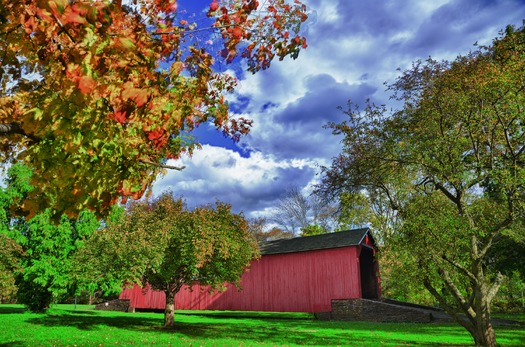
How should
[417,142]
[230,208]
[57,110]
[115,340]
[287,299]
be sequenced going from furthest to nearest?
[287,299] → [230,208] → [115,340] → [417,142] → [57,110]

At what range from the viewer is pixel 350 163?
46.6ft

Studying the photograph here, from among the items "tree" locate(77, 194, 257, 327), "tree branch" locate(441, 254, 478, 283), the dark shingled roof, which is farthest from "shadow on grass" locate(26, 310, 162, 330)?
"tree branch" locate(441, 254, 478, 283)

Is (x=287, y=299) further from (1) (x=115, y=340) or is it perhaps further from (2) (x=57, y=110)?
(2) (x=57, y=110)

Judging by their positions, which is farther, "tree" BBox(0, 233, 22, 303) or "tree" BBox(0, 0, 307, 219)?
"tree" BBox(0, 233, 22, 303)

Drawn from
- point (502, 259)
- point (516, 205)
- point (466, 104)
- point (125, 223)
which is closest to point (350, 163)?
point (466, 104)

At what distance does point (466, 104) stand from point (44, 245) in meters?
26.0

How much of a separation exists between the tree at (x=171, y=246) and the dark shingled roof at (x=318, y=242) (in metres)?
12.2

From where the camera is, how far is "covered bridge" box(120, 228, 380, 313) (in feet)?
95.2

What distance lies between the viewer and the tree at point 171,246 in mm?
16156

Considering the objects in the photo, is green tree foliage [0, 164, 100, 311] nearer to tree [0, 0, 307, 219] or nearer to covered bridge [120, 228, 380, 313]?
covered bridge [120, 228, 380, 313]

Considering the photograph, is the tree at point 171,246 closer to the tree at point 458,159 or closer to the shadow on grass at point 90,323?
the shadow on grass at point 90,323

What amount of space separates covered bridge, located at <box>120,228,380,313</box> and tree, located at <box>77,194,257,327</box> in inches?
380

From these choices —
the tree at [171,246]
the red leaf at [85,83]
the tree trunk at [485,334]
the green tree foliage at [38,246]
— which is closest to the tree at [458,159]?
the tree trunk at [485,334]

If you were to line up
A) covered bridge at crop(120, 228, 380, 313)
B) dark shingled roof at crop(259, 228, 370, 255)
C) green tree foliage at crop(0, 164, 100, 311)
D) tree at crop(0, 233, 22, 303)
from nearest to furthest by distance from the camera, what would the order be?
1. tree at crop(0, 233, 22, 303)
2. green tree foliage at crop(0, 164, 100, 311)
3. covered bridge at crop(120, 228, 380, 313)
4. dark shingled roof at crop(259, 228, 370, 255)
